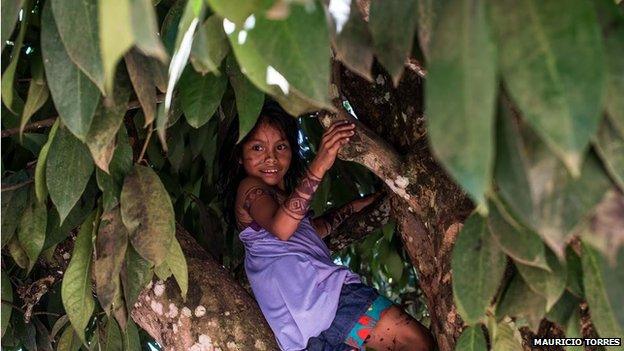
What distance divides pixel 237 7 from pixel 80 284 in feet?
2.87

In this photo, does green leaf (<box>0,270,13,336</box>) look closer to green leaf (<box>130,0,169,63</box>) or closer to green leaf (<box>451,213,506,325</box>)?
green leaf (<box>451,213,506,325</box>)

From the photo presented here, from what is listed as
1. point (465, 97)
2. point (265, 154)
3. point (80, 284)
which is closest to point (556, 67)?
point (465, 97)

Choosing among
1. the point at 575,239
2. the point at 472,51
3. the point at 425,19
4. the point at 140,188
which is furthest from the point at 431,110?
the point at 140,188

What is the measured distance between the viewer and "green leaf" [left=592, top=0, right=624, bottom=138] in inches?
28.7

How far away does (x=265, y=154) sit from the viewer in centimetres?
231

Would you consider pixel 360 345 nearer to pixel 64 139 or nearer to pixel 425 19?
pixel 64 139

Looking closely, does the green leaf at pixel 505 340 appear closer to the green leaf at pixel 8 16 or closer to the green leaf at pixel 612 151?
the green leaf at pixel 612 151

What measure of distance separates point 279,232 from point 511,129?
126 cm

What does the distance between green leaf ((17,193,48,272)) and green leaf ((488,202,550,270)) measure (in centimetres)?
87

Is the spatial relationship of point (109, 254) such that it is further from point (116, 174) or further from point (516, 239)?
point (516, 239)

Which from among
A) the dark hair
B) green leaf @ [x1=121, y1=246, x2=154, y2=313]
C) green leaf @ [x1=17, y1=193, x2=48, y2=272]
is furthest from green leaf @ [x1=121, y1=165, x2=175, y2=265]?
the dark hair

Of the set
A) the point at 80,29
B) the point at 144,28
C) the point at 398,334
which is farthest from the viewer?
the point at 398,334

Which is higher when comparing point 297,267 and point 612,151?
point 612,151

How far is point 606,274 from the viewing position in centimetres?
83
